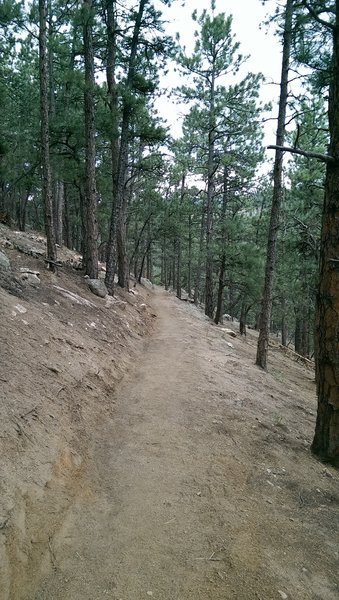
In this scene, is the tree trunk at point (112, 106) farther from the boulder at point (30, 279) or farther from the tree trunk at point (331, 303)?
the tree trunk at point (331, 303)

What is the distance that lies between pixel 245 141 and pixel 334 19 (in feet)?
42.7

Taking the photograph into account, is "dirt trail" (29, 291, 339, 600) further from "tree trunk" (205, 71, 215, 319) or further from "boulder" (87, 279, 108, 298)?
"tree trunk" (205, 71, 215, 319)

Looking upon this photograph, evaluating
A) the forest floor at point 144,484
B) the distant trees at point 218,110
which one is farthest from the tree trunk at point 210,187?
the forest floor at point 144,484

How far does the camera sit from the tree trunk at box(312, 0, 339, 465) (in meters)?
4.14

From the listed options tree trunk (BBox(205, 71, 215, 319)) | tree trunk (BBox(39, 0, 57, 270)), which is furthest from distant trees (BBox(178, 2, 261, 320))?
tree trunk (BBox(39, 0, 57, 270))

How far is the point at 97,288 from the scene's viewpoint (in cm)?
1038

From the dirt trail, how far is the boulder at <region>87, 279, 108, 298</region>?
5151 mm

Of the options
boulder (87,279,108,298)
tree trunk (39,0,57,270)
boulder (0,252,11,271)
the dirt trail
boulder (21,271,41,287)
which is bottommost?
the dirt trail

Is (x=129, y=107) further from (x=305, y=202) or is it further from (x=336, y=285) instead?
(x=336, y=285)

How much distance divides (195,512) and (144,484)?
2.08 ft

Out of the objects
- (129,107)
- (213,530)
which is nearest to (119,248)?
(129,107)

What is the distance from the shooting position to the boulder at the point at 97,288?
10320 mm

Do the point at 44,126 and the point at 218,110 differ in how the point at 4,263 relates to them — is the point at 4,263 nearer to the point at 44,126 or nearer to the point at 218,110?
the point at 44,126

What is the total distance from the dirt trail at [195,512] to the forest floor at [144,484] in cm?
1
